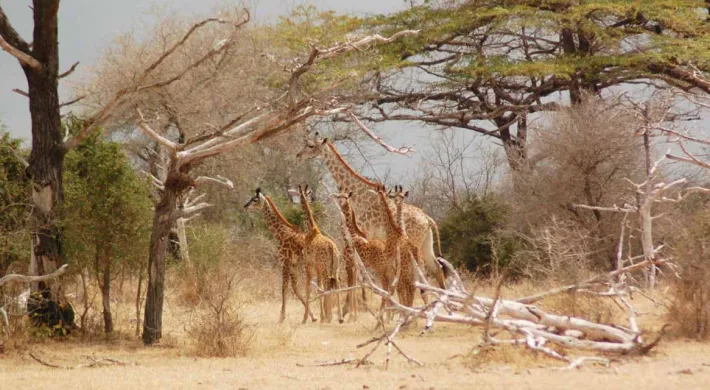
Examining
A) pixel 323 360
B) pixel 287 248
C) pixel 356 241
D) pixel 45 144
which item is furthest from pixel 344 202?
pixel 45 144

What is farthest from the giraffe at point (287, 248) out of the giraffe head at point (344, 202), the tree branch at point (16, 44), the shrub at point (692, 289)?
the shrub at point (692, 289)

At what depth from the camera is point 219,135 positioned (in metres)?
11.1

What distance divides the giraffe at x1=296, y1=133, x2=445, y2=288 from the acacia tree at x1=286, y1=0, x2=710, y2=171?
6710mm

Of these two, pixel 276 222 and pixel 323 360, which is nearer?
pixel 323 360

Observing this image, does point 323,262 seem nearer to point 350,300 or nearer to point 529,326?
point 350,300

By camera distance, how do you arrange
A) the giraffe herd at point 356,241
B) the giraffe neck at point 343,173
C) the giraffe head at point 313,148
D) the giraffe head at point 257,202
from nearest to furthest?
1. the giraffe herd at point 356,241
2. the giraffe head at point 257,202
3. the giraffe neck at point 343,173
4. the giraffe head at point 313,148

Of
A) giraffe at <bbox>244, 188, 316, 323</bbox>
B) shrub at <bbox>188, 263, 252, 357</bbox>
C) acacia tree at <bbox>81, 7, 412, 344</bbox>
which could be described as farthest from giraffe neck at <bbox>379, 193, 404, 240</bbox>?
acacia tree at <bbox>81, 7, 412, 344</bbox>

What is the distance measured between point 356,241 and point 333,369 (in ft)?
11.9

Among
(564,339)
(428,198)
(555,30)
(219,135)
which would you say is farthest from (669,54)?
(564,339)

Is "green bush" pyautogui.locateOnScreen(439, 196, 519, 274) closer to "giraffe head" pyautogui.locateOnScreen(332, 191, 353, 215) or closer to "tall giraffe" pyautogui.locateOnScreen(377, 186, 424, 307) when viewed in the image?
"giraffe head" pyautogui.locateOnScreen(332, 191, 353, 215)

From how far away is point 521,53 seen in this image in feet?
80.4

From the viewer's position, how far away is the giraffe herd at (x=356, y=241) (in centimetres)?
1136

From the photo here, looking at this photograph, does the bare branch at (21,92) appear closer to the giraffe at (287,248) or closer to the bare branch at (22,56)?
the bare branch at (22,56)

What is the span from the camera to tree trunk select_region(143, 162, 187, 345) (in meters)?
10.7
